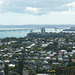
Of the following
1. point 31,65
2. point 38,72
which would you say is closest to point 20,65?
point 38,72

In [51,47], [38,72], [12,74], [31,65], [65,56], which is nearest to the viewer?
[12,74]

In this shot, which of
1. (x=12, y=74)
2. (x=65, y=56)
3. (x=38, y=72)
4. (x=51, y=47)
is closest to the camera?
(x=12, y=74)

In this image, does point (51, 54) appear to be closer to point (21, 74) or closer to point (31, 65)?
point (31, 65)

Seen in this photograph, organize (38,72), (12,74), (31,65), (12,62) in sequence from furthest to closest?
(12,62) → (31,65) → (38,72) → (12,74)

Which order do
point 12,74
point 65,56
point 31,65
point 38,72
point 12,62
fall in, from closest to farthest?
point 12,74, point 38,72, point 31,65, point 12,62, point 65,56

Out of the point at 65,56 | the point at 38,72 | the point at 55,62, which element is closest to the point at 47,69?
the point at 38,72

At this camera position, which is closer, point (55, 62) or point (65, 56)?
point (55, 62)

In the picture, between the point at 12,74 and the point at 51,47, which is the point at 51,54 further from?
the point at 12,74

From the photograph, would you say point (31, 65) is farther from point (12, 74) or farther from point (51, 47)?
point (51, 47)
